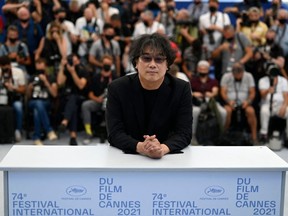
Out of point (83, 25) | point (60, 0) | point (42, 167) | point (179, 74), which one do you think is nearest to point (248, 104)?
point (179, 74)

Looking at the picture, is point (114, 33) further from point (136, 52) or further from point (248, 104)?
point (136, 52)

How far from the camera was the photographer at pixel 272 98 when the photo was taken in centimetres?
765

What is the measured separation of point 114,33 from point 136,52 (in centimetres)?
506

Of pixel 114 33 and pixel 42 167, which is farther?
pixel 114 33

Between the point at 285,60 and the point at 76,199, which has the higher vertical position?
the point at 285,60

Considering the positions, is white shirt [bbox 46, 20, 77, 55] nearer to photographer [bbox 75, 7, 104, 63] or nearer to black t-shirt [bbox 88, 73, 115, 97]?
photographer [bbox 75, 7, 104, 63]

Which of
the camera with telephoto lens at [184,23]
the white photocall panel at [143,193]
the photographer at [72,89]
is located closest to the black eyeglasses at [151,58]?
the white photocall panel at [143,193]

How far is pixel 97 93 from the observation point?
7773 mm

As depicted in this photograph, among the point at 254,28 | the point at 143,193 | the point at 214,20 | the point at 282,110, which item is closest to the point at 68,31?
the point at 214,20

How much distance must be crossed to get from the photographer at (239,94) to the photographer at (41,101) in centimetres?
239

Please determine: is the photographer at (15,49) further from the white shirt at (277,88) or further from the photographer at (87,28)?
the white shirt at (277,88)

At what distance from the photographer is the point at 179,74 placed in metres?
7.53

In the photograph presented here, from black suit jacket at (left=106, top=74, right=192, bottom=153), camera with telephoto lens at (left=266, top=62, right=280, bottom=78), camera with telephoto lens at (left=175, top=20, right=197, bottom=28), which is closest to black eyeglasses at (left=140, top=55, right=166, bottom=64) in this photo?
black suit jacket at (left=106, top=74, right=192, bottom=153)

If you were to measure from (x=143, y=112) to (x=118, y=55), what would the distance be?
4.88 m
